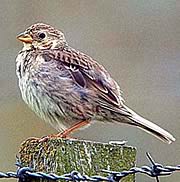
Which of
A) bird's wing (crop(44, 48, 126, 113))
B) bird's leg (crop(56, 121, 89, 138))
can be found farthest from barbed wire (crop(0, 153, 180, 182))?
bird's wing (crop(44, 48, 126, 113))

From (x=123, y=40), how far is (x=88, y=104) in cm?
689

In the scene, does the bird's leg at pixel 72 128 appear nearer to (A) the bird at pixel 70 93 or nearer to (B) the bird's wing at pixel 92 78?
(A) the bird at pixel 70 93

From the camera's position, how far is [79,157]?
4.16 m

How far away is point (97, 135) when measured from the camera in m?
10.4

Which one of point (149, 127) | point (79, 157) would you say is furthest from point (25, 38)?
point (79, 157)

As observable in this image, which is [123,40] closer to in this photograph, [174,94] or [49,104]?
[174,94]

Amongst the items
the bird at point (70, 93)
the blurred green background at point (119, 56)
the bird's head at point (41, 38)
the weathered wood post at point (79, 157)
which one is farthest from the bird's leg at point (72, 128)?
the blurred green background at point (119, 56)

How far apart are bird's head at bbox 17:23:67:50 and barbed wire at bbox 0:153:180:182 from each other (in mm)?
2286

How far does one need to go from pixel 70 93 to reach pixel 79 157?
1844mm

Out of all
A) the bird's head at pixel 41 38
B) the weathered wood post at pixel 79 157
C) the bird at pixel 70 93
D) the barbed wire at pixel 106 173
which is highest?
the bird's head at pixel 41 38

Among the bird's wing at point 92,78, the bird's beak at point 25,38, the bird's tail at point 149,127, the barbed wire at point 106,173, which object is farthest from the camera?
the bird's beak at point 25,38

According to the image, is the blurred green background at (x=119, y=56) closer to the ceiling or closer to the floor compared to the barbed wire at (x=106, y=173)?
closer to the ceiling

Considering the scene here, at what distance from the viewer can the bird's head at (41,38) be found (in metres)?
6.34

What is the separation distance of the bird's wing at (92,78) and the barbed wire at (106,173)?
1902 mm
